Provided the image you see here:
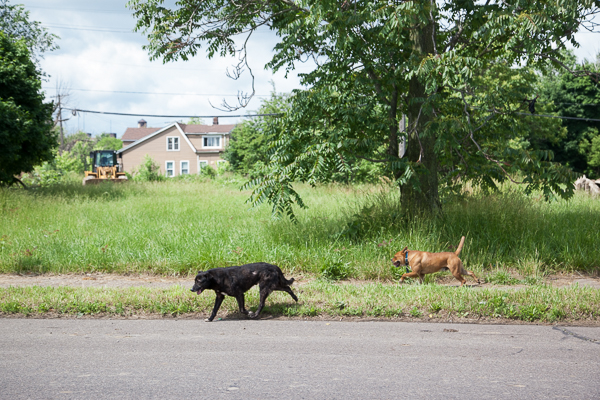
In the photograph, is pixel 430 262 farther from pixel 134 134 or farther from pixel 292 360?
pixel 134 134

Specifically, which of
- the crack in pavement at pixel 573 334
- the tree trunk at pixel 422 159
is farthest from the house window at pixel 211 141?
the crack in pavement at pixel 573 334

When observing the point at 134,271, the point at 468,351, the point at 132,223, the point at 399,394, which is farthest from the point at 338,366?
the point at 132,223

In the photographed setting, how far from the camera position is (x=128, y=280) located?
826cm

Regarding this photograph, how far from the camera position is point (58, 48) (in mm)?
33938

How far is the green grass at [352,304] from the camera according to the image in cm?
570

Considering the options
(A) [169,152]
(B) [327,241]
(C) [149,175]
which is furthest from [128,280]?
(A) [169,152]

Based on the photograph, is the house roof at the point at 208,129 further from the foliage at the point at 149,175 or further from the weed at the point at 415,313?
the weed at the point at 415,313

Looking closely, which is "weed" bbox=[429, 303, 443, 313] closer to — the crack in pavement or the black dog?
the crack in pavement

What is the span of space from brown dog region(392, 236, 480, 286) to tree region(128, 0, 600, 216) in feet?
5.29

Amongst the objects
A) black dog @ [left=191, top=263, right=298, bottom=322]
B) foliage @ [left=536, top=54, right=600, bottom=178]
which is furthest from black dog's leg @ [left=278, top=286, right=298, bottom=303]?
foliage @ [left=536, top=54, right=600, bottom=178]

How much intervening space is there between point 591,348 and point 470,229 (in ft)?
17.0

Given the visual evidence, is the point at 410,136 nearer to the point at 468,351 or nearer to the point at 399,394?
the point at 468,351

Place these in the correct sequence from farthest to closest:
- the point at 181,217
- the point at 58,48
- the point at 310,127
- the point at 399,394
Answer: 1. the point at 58,48
2. the point at 181,217
3. the point at 310,127
4. the point at 399,394

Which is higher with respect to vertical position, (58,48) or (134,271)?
(58,48)
